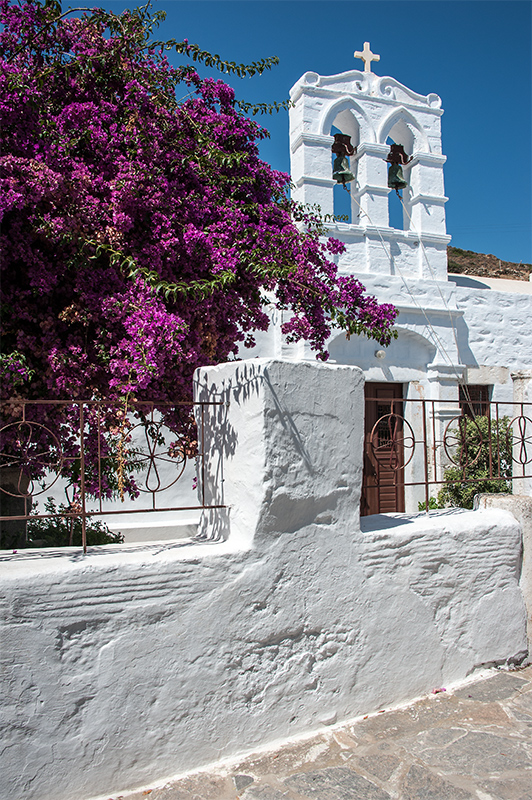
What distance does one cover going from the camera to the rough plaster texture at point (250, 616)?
2.15 meters

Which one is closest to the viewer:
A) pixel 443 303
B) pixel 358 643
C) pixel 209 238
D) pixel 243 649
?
pixel 243 649

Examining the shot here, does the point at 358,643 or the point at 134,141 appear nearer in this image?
the point at 358,643

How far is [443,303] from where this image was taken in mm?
7484

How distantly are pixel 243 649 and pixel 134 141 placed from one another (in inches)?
108

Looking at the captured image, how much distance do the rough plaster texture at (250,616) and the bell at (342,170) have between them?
16.6 ft

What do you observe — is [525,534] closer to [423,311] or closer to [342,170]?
[423,311]

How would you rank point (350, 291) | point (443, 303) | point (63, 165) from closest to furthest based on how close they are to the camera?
point (63, 165) → point (350, 291) → point (443, 303)

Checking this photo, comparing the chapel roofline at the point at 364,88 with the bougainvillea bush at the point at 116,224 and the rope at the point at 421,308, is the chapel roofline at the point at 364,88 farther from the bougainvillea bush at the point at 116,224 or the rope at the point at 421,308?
the bougainvillea bush at the point at 116,224

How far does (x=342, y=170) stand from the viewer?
23.5 feet

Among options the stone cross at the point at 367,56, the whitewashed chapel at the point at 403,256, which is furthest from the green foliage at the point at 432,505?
the stone cross at the point at 367,56

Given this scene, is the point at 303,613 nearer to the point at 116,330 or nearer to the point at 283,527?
the point at 283,527

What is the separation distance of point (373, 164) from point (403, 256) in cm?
123

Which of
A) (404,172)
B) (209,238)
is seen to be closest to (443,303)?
(404,172)

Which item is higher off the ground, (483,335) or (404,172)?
(404,172)
